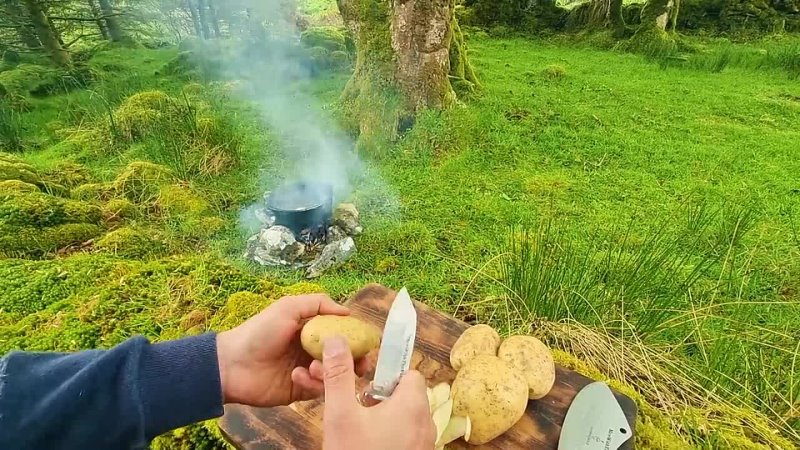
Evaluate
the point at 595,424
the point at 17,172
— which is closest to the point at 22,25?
the point at 17,172

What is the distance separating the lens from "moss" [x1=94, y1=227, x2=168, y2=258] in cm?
331

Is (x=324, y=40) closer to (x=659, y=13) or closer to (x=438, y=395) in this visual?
(x=659, y=13)

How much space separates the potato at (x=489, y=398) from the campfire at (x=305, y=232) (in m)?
2.12

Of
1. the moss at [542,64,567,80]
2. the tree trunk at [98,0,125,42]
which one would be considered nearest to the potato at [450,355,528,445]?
the moss at [542,64,567,80]

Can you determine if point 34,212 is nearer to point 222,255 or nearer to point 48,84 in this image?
point 222,255

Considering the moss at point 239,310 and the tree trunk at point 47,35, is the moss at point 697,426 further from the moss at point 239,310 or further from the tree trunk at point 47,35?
the tree trunk at point 47,35

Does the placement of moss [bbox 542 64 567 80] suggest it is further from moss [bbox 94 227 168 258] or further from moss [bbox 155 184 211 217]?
moss [bbox 94 227 168 258]

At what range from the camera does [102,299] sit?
2.61m

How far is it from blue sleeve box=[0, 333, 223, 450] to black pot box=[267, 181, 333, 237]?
7.17 ft

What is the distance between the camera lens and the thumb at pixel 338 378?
1054 mm

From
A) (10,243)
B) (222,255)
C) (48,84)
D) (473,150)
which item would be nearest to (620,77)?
(473,150)

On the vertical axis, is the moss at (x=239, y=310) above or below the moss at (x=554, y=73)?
below

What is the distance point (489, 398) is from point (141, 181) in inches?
148

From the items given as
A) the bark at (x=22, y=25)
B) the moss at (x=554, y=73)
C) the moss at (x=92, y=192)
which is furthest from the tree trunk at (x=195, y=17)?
the moss at (x=554, y=73)
